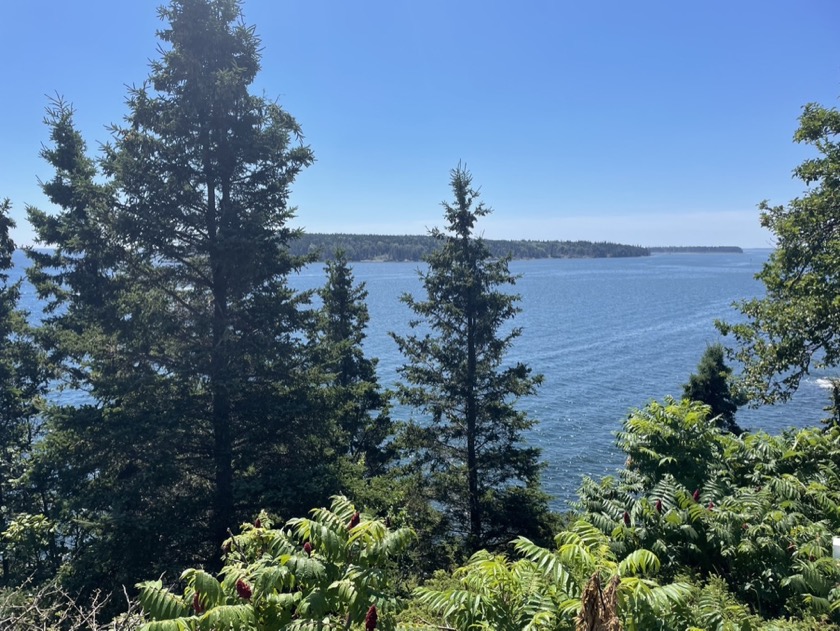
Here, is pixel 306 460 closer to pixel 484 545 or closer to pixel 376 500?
pixel 376 500

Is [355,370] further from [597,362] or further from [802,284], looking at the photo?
[597,362]

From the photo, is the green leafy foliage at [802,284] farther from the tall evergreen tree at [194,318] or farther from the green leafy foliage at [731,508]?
the tall evergreen tree at [194,318]

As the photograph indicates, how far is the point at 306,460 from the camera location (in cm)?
1258

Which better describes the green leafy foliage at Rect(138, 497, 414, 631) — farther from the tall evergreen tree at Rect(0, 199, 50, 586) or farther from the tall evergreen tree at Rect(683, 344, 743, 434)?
the tall evergreen tree at Rect(683, 344, 743, 434)

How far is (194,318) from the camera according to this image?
12711 mm

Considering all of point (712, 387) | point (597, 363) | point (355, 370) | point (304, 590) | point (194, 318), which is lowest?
point (597, 363)

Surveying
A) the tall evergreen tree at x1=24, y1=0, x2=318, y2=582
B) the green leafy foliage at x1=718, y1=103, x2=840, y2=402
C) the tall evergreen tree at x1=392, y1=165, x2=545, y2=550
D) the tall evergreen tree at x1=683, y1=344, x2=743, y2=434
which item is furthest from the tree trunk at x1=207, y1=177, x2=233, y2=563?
the tall evergreen tree at x1=683, y1=344, x2=743, y2=434

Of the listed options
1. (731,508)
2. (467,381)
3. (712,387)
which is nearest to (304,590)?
(731,508)

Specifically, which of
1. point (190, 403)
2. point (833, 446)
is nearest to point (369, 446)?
point (190, 403)

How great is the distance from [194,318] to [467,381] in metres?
8.18

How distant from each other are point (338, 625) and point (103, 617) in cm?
873

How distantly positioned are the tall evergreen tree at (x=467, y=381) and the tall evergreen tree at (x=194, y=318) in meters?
5.10

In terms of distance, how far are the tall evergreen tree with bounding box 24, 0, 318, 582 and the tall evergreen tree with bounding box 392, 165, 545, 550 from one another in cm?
510

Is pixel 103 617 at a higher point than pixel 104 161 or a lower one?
lower
